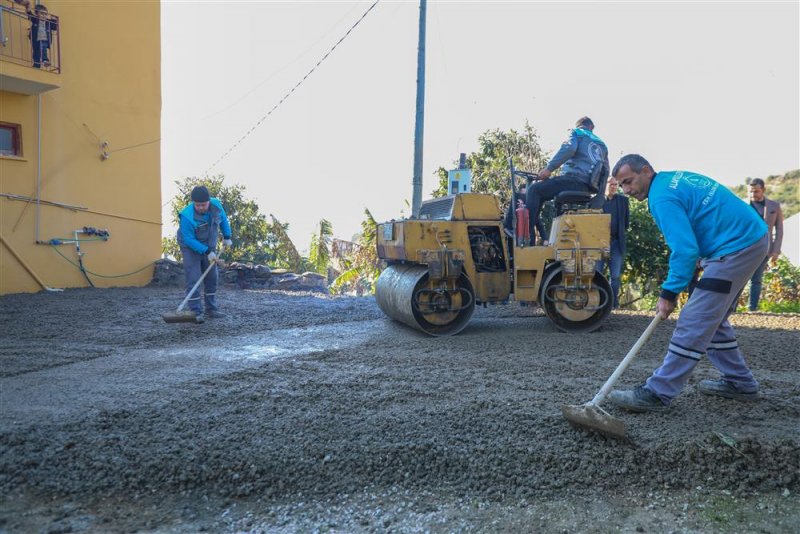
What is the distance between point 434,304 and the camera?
21.3 feet

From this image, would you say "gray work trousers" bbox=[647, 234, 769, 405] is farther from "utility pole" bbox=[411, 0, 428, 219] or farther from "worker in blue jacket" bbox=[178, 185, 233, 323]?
"utility pole" bbox=[411, 0, 428, 219]

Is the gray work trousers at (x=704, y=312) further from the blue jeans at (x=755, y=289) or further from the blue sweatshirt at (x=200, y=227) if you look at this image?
the blue sweatshirt at (x=200, y=227)

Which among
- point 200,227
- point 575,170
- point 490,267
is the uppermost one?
point 575,170

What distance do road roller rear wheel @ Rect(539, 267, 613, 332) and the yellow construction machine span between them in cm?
1

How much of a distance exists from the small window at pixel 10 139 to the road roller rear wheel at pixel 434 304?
783 centimetres

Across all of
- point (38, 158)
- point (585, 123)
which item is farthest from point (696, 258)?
point (38, 158)

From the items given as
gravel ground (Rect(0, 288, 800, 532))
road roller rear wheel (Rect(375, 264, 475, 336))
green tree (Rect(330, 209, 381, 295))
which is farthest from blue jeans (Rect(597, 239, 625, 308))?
green tree (Rect(330, 209, 381, 295))

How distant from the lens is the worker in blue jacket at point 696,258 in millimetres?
3580

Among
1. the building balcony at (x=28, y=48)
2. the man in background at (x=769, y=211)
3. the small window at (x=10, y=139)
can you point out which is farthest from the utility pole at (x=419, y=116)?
the small window at (x=10, y=139)

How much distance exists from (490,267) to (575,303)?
98 cm

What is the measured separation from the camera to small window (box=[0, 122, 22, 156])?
10430 millimetres

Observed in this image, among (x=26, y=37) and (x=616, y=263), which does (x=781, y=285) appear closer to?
(x=616, y=263)

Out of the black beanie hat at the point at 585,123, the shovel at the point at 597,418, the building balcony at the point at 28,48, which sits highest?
the building balcony at the point at 28,48

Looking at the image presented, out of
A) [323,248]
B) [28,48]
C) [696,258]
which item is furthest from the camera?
[323,248]
